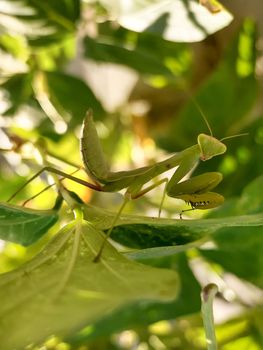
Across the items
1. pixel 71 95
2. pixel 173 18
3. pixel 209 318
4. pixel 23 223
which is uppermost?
pixel 71 95

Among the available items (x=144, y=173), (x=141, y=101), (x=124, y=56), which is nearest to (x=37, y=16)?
(x=124, y=56)

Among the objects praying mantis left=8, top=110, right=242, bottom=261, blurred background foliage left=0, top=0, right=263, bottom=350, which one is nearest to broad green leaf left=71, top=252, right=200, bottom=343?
blurred background foliage left=0, top=0, right=263, bottom=350

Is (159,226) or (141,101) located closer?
(159,226)

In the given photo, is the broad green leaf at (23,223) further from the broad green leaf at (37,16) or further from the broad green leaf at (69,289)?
the broad green leaf at (37,16)

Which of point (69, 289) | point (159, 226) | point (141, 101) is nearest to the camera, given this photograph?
point (69, 289)

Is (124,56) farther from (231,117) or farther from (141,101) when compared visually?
(141,101)

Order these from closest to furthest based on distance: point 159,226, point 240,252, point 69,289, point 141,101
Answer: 1. point 69,289
2. point 159,226
3. point 240,252
4. point 141,101
